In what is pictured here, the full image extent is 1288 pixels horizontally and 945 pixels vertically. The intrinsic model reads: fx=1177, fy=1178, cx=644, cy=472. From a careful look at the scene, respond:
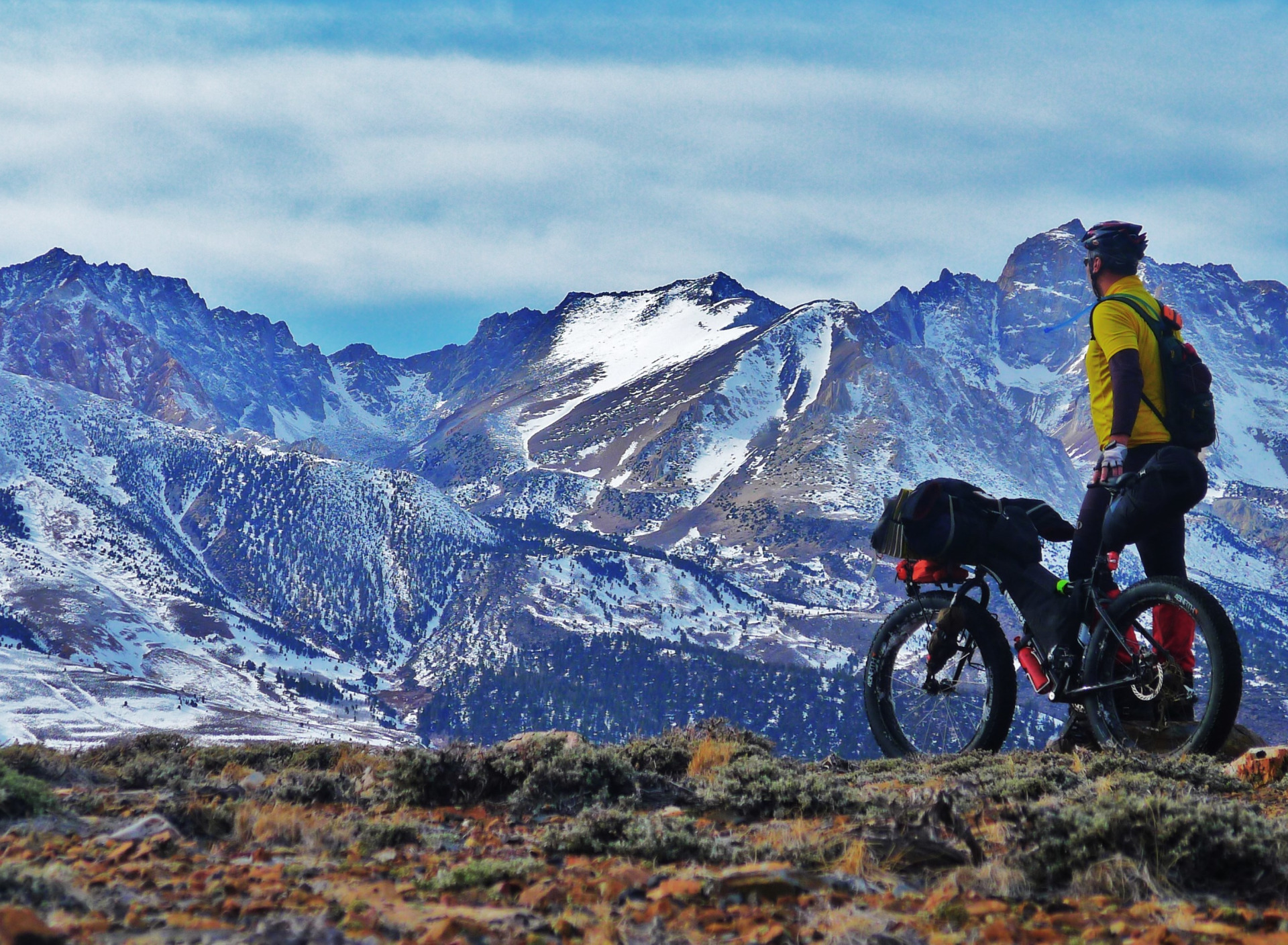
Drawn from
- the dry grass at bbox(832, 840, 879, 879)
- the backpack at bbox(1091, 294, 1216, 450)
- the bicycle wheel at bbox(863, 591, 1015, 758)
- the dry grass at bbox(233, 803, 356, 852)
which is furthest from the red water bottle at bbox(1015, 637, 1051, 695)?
the dry grass at bbox(233, 803, 356, 852)

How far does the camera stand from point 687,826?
7648 millimetres

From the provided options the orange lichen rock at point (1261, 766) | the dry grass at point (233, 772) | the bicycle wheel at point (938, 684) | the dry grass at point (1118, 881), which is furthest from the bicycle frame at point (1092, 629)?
the dry grass at point (233, 772)

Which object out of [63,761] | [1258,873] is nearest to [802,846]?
[1258,873]

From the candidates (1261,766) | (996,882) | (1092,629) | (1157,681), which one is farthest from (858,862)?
(1261,766)

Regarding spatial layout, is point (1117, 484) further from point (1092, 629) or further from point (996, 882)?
point (996, 882)

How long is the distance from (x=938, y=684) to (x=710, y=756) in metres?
2.22

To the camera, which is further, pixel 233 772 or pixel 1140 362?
pixel 233 772

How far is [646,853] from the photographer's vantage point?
6676 millimetres

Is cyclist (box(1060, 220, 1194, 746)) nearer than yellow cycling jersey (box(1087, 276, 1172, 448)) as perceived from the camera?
Yes

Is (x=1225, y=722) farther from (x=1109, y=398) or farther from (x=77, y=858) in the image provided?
(x=77, y=858)

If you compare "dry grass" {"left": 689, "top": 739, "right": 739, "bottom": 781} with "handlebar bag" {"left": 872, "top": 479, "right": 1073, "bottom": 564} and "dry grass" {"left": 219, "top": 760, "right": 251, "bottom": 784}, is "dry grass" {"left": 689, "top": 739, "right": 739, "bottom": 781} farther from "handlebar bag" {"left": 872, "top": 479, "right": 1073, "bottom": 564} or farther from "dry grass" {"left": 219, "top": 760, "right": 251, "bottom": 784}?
"dry grass" {"left": 219, "top": 760, "right": 251, "bottom": 784}

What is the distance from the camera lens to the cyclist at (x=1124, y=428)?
9242 millimetres

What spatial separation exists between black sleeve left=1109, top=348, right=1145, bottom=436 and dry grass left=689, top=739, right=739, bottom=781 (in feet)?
14.4

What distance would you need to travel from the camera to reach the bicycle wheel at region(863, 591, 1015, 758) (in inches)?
391
